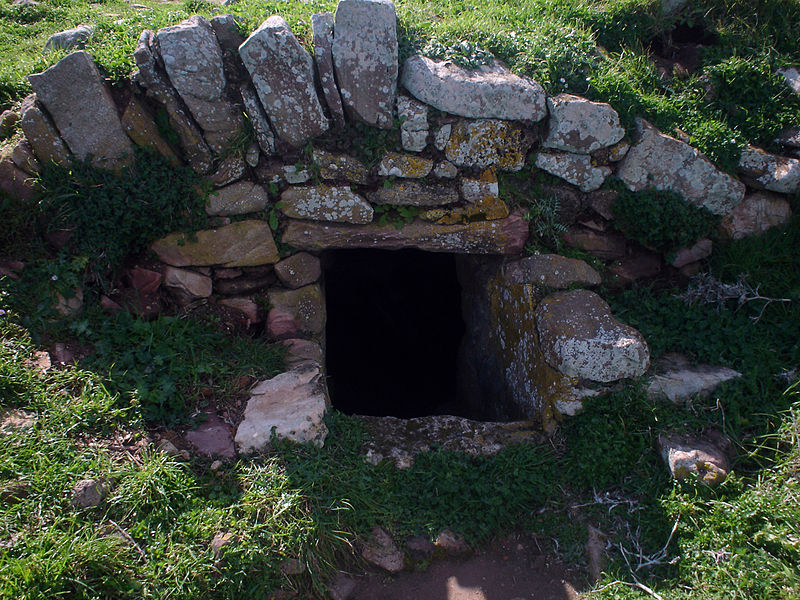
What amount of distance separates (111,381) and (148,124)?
1.64 metres

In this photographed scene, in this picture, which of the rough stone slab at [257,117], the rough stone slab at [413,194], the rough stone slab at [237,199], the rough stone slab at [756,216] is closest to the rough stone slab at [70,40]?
the rough stone slab at [257,117]

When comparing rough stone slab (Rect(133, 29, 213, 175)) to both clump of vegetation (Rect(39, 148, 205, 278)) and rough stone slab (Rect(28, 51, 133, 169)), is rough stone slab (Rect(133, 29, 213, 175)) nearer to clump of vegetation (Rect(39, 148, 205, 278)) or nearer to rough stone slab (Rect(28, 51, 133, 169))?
clump of vegetation (Rect(39, 148, 205, 278))

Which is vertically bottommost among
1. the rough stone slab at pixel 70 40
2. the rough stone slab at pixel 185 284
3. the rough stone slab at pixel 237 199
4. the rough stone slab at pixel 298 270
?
the rough stone slab at pixel 298 270

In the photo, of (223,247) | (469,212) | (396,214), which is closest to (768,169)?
(469,212)

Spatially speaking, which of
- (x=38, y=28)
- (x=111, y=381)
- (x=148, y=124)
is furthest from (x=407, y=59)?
(x=38, y=28)

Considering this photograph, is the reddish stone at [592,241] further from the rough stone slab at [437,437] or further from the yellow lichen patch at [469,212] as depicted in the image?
the rough stone slab at [437,437]

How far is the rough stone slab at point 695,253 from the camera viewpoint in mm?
3926

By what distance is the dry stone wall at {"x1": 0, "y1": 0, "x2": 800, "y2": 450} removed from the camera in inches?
132

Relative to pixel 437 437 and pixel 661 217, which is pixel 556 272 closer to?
pixel 661 217

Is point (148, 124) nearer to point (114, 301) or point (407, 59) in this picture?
point (114, 301)

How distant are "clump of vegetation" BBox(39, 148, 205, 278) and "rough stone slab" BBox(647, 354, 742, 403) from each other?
3230 millimetres

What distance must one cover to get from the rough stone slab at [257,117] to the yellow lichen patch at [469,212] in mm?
1140

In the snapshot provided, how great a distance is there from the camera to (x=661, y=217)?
3.73m

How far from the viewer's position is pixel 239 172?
142 inches
